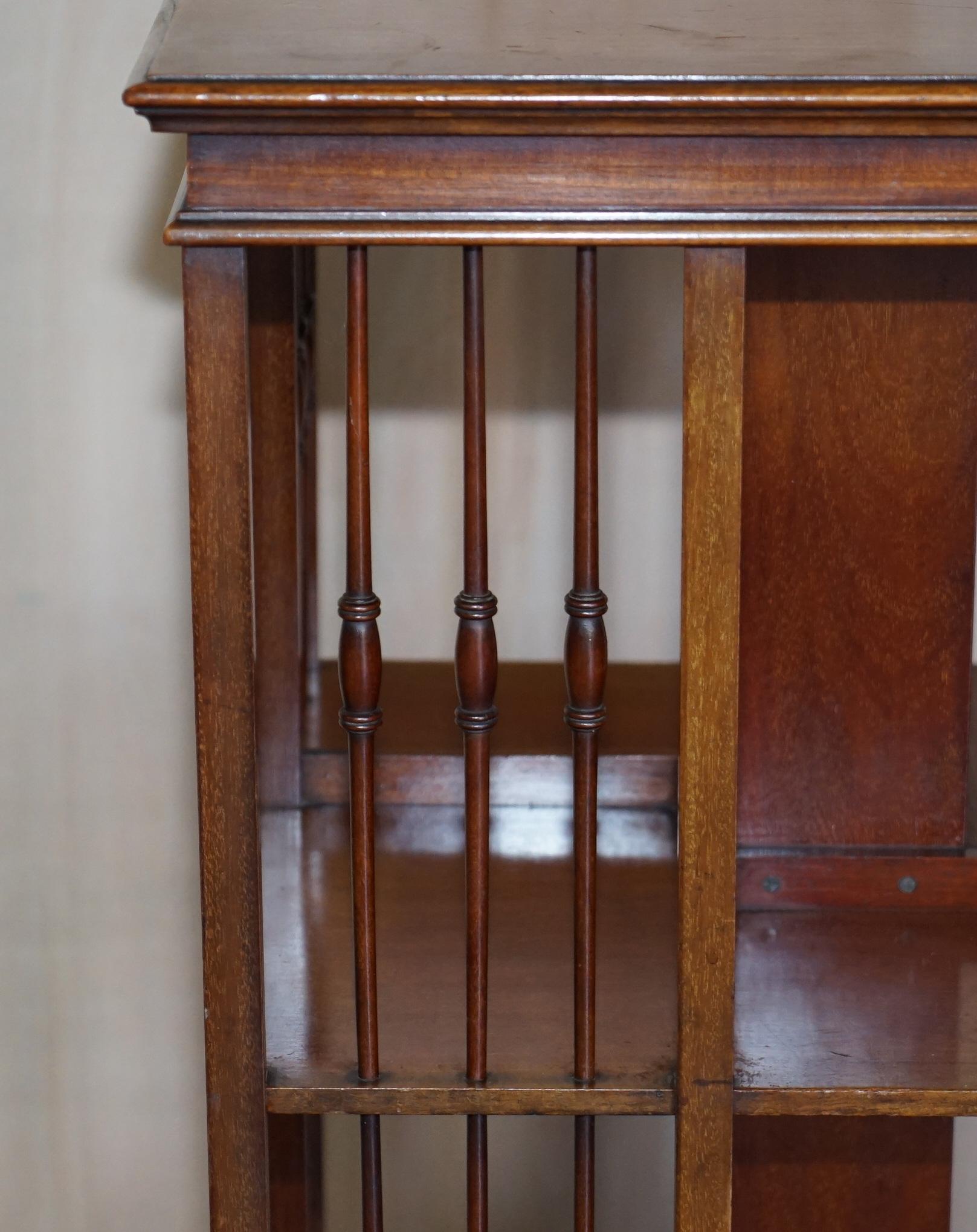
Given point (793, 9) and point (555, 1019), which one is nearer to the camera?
point (793, 9)

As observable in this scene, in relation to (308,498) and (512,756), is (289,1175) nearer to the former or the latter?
(512,756)

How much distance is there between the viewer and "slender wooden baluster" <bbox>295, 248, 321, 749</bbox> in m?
1.64

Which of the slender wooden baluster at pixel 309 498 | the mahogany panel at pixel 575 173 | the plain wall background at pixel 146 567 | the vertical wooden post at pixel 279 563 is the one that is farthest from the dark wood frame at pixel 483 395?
the plain wall background at pixel 146 567

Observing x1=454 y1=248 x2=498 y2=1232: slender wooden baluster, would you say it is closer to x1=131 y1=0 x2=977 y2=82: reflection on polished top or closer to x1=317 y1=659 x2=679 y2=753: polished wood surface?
x1=131 y1=0 x2=977 y2=82: reflection on polished top

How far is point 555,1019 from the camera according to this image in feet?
3.86

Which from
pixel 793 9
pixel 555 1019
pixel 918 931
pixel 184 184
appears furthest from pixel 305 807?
pixel 793 9

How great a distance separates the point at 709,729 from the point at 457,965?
0.38 m

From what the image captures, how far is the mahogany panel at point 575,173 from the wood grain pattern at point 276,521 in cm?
53

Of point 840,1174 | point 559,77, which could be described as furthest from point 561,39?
point 840,1174

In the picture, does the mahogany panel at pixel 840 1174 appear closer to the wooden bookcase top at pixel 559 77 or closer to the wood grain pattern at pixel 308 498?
the wood grain pattern at pixel 308 498

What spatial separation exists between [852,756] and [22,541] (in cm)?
102

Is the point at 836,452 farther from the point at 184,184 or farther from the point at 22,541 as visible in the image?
the point at 22,541

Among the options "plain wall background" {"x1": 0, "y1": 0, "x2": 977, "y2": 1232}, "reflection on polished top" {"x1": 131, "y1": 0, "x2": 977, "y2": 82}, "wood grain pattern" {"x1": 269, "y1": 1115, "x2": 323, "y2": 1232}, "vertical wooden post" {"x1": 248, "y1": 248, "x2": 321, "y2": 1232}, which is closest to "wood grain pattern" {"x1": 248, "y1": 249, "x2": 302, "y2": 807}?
"vertical wooden post" {"x1": 248, "y1": 248, "x2": 321, "y2": 1232}

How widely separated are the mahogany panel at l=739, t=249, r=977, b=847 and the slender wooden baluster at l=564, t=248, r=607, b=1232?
420mm
